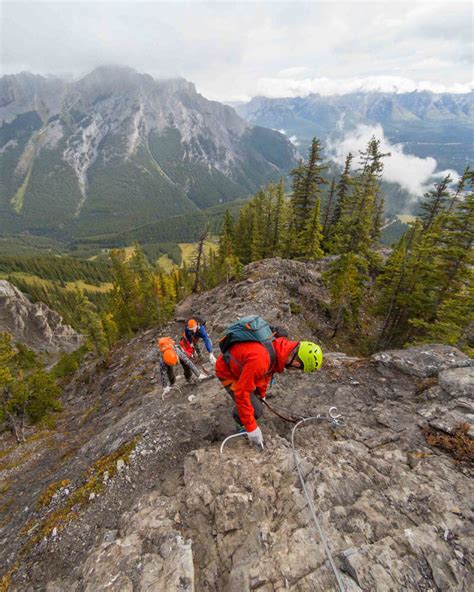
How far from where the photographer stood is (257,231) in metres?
42.3

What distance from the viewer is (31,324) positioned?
85.9 m

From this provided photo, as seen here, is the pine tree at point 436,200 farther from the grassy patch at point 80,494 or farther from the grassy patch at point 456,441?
the grassy patch at point 80,494

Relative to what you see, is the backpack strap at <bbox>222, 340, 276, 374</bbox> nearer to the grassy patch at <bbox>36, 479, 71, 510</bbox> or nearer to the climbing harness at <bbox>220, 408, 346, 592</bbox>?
the climbing harness at <bbox>220, 408, 346, 592</bbox>

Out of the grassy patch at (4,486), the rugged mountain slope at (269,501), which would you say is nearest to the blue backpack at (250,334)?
the rugged mountain slope at (269,501)

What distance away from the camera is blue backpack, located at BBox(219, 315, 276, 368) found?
616 cm

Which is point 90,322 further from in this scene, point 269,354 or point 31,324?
point 31,324

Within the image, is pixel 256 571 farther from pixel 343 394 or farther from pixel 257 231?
pixel 257 231

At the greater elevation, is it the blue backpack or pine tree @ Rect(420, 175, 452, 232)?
the blue backpack

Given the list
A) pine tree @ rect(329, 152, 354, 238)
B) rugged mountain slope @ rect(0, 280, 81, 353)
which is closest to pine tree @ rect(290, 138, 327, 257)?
pine tree @ rect(329, 152, 354, 238)

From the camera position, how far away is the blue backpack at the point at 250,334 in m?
6.16

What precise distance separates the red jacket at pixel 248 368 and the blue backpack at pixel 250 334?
0.39 ft

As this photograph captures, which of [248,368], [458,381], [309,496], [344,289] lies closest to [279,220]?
[344,289]

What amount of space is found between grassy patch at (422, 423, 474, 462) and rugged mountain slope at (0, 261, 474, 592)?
0.17m

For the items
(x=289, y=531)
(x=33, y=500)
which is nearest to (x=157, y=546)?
(x=289, y=531)
